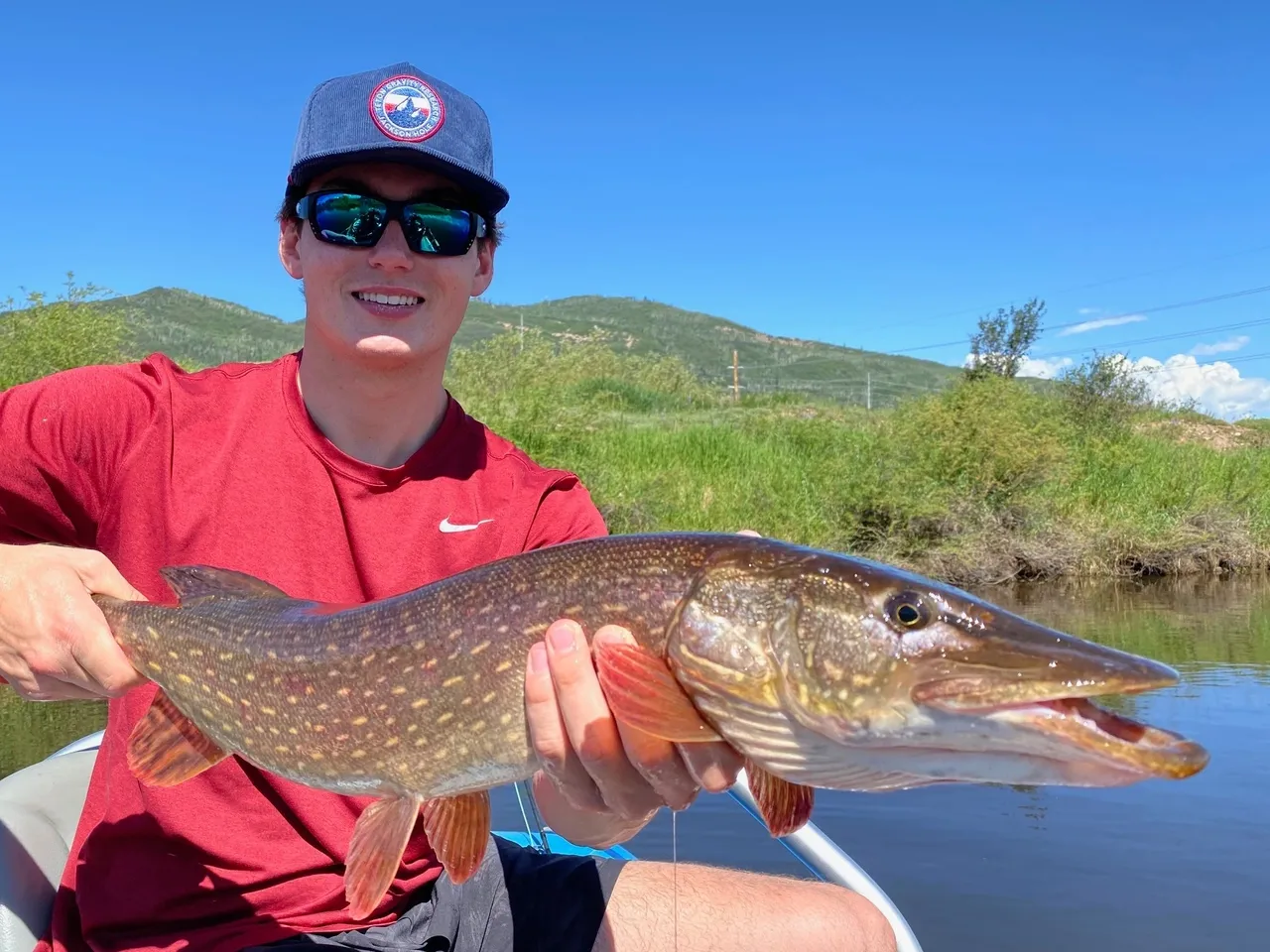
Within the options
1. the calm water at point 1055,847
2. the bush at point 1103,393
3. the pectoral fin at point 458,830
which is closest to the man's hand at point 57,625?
the pectoral fin at point 458,830

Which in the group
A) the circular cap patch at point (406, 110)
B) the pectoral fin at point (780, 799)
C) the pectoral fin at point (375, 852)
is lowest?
the pectoral fin at point (375, 852)

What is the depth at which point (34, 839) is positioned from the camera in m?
2.63

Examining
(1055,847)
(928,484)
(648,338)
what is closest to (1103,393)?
(928,484)

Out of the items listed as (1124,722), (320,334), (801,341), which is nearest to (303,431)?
(320,334)

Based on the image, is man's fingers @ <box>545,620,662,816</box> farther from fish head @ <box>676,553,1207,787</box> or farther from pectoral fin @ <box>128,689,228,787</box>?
pectoral fin @ <box>128,689,228,787</box>

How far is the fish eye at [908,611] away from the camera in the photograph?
1897 mm

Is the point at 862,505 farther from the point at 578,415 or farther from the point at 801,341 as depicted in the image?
the point at 801,341

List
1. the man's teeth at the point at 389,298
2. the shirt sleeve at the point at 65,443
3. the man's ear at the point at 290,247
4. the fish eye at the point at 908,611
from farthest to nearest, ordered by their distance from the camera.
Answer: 1. the man's ear at the point at 290,247
2. the man's teeth at the point at 389,298
3. the shirt sleeve at the point at 65,443
4. the fish eye at the point at 908,611

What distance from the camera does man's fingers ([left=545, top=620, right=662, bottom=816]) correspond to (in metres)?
1.99

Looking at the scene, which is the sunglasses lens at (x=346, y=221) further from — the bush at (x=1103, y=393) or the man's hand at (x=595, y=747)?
the bush at (x=1103, y=393)

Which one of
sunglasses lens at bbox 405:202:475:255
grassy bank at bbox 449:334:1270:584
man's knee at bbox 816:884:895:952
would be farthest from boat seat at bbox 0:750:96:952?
grassy bank at bbox 449:334:1270:584

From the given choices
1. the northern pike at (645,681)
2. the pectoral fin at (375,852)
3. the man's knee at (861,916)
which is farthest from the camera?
the man's knee at (861,916)

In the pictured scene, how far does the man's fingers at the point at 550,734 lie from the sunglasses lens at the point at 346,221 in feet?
4.83

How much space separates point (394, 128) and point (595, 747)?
1.84 meters
